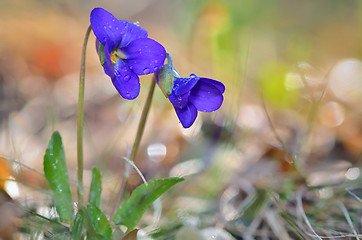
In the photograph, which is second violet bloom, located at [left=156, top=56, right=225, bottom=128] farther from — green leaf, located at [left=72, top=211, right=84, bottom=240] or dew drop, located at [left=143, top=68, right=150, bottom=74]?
green leaf, located at [left=72, top=211, right=84, bottom=240]

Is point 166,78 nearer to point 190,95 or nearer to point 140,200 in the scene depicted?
point 190,95

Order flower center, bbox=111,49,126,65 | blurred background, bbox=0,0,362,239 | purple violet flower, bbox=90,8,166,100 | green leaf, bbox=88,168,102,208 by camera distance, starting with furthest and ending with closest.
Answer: blurred background, bbox=0,0,362,239 → green leaf, bbox=88,168,102,208 → flower center, bbox=111,49,126,65 → purple violet flower, bbox=90,8,166,100

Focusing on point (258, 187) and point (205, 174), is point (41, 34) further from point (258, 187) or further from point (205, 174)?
point (258, 187)

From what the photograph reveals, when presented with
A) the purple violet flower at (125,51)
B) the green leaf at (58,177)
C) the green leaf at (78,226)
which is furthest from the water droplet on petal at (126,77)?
the green leaf at (78,226)

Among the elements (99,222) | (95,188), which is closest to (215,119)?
(95,188)

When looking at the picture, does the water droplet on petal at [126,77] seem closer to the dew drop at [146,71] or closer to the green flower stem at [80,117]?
the dew drop at [146,71]

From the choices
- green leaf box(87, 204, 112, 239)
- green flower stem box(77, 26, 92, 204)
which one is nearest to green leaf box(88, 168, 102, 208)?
green flower stem box(77, 26, 92, 204)
